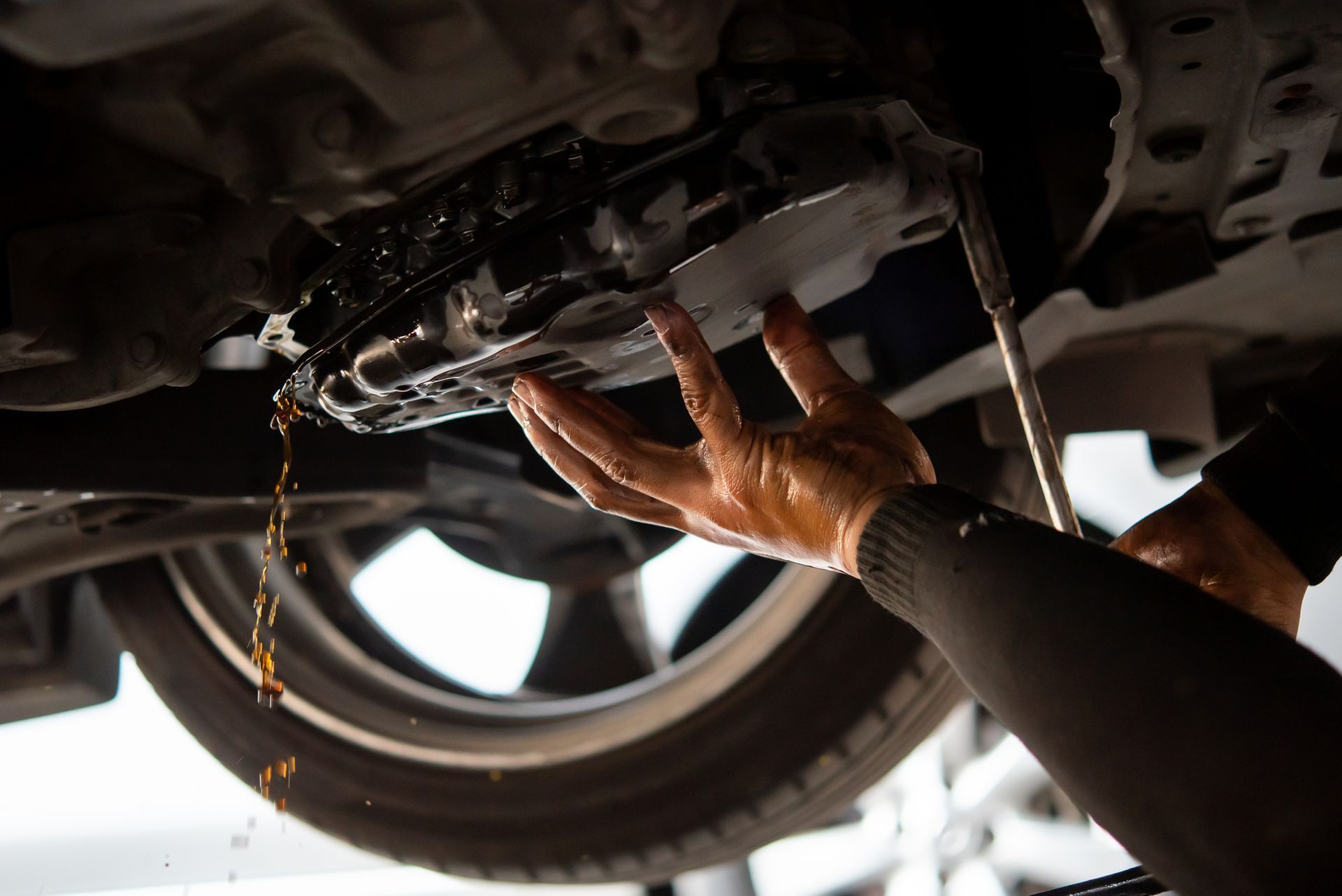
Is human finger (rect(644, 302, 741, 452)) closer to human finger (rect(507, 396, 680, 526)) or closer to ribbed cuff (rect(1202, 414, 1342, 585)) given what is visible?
human finger (rect(507, 396, 680, 526))

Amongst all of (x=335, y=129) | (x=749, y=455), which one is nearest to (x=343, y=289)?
(x=335, y=129)

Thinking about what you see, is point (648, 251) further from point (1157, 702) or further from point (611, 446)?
point (1157, 702)

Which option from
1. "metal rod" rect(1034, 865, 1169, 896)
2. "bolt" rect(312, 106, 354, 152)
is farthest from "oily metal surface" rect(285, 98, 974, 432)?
"metal rod" rect(1034, 865, 1169, 896)

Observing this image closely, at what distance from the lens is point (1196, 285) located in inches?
39.2

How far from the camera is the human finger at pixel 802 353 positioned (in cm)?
89

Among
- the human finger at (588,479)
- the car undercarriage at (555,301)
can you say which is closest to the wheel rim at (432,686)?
the car undercarriage at (555,301)

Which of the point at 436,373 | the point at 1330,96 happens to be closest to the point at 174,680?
the point at 436,373

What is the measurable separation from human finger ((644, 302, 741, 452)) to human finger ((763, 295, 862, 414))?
0.28ft

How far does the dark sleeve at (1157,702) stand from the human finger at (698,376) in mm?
230

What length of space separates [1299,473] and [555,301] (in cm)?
57

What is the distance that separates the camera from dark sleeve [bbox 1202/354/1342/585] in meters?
0.81

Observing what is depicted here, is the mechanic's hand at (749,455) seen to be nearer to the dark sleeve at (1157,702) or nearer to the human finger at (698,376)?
the human finger at (698,376)

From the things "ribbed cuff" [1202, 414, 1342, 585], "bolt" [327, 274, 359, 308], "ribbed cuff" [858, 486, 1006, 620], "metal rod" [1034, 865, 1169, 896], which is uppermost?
"bolt" [327, 274, 359, 308]

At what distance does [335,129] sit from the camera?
2.06 feet
